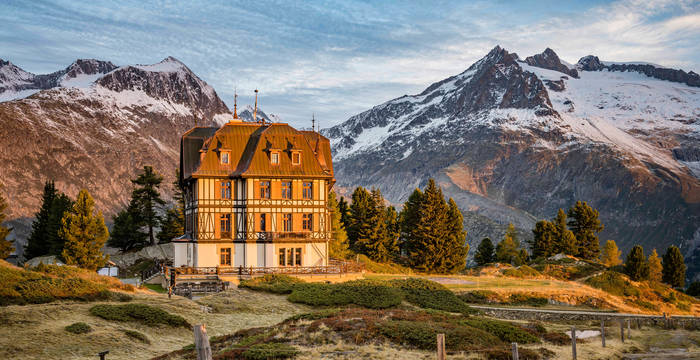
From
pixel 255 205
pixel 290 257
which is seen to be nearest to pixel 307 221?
pixel 290 257

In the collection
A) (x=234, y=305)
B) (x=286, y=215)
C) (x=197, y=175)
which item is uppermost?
(x=197, y=175)

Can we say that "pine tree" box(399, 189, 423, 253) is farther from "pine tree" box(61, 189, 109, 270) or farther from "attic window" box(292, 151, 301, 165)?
"pine tree" box(61, 189, 109, 270)

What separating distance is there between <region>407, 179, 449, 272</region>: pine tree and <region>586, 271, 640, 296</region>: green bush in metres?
15.7

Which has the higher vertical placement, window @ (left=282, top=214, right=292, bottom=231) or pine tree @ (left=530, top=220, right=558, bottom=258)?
window @ (left=282, top=214, right=292, bottom=231)

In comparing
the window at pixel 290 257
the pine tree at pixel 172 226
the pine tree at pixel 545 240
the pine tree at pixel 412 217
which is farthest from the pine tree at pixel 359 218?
the pine tree at pixel 545 240

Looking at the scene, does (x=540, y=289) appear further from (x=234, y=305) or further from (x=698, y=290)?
(x=698, y=290)

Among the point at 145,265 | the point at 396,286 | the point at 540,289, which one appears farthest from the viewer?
the point at 145,265

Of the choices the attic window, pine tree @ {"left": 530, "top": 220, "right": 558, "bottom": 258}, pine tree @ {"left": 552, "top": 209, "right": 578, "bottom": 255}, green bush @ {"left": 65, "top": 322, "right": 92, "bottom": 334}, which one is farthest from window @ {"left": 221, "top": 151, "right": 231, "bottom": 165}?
pine tree @ {"left": 552, "top": 209, "right": 578, "bottom": 255}

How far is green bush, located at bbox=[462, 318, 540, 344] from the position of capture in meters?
24.5

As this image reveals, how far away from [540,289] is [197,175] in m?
29.6

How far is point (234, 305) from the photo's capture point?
35312 mm

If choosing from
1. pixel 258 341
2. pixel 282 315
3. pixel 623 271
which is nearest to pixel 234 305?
pixel 282 315

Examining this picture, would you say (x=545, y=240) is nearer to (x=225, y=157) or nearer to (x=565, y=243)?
(x=565, y=243)

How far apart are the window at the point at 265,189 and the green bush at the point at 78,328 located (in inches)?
1050
